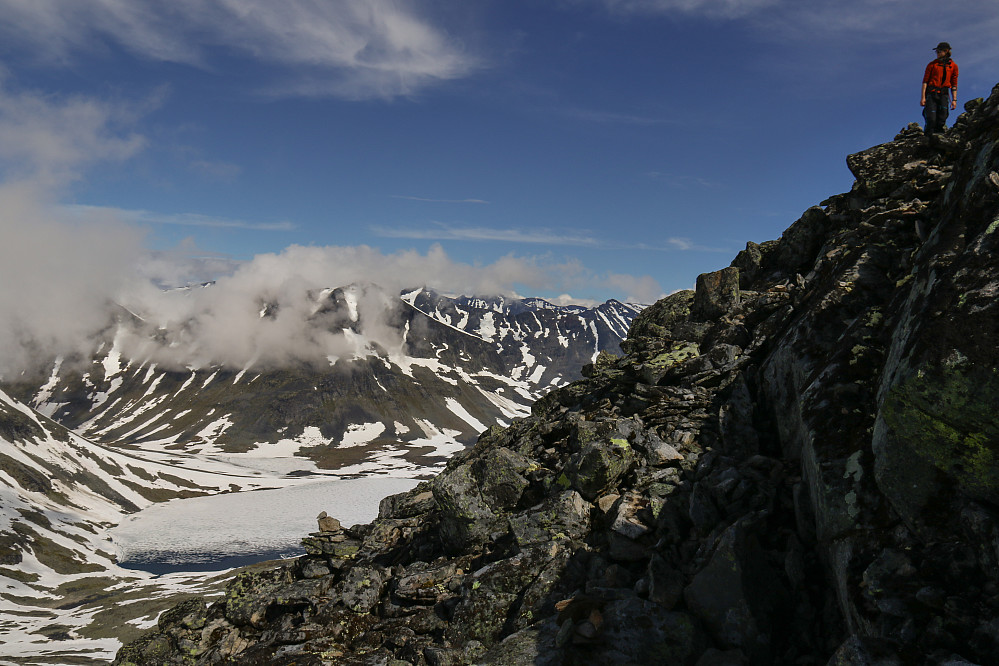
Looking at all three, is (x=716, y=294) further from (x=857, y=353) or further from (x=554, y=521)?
(x=857, y=353)

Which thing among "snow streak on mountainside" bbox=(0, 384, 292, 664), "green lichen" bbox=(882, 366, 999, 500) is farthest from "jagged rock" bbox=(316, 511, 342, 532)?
"snow streak on mountainside" bbox=(0, 384, 292, 664)

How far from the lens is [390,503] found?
3528 centimetres

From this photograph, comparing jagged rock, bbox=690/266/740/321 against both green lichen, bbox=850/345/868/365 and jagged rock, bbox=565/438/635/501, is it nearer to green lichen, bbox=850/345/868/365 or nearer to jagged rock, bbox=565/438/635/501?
jagged rock, bbox=565/438/635/501

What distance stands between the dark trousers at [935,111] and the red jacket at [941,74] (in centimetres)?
64

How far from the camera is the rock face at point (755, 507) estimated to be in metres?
9.34

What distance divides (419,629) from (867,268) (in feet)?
65.4

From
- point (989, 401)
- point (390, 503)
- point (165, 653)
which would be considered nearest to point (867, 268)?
point (989, 401)

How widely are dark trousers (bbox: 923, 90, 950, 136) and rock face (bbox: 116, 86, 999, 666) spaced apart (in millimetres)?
763

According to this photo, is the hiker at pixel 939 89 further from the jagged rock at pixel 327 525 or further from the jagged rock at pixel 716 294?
the jagged rock at pixel 327 525

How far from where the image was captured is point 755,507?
47.0 feet

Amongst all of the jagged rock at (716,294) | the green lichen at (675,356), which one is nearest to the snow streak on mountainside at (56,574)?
the green lichen at (675,356)

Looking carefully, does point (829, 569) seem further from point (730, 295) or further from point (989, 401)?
point (730, 295)

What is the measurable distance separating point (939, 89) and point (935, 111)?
133cm

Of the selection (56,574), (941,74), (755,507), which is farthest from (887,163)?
(56,574)
